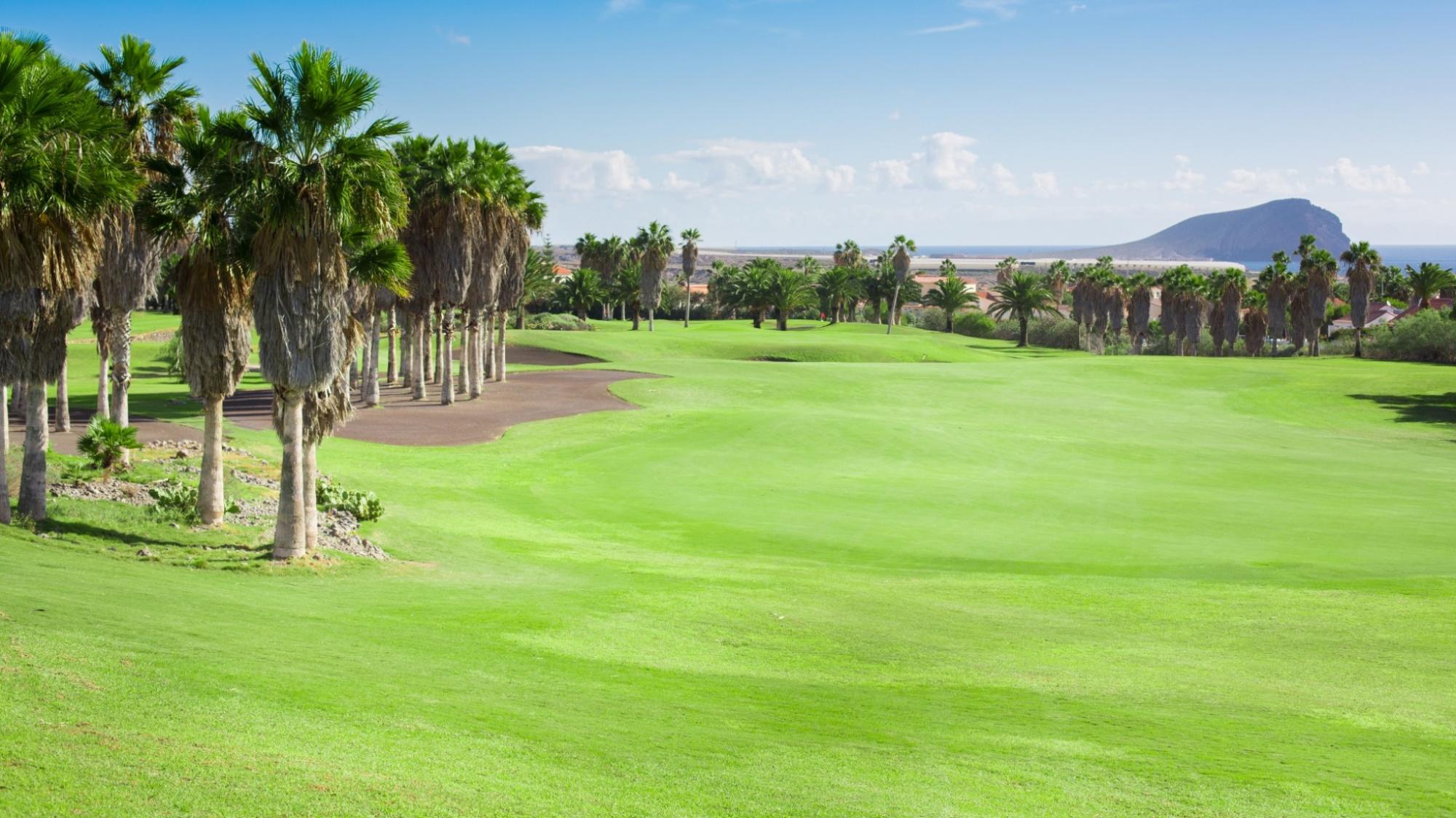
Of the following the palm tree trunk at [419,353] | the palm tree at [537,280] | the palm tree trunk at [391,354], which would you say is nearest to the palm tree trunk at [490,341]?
the palm tree trunk at [419,353]

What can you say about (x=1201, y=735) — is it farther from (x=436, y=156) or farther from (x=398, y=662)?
(x=436, y=156)

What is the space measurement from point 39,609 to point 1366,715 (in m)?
16.6

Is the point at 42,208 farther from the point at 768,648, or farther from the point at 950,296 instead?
the point at 950,296

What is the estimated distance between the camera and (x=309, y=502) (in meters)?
24.7

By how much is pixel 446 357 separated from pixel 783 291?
7071 cm

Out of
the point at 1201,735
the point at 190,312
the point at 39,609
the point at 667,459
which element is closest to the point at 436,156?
the point at 667,459

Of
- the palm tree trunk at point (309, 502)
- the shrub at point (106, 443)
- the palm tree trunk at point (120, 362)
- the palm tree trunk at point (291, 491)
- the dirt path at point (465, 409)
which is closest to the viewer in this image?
the palm tree trunk at point (291, 491)

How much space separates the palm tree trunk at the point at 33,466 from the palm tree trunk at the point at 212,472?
3.07m

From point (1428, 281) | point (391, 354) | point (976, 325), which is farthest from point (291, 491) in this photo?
point (1428, 281)

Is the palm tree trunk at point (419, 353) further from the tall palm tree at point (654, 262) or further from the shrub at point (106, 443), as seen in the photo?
the tall palm tree at point (654, 262)

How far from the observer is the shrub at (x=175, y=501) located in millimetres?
26141

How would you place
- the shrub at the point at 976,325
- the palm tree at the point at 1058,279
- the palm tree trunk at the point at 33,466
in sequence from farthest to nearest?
1. the palm tree at the point at 1058,279
2. the shrub at the point at 976,325
3. the palm tree trunk at the point at 33,466

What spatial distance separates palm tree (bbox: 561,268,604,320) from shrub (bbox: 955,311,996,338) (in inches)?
1737

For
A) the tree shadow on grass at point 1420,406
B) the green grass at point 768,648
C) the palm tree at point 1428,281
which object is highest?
the palm tree at point 1428,281
